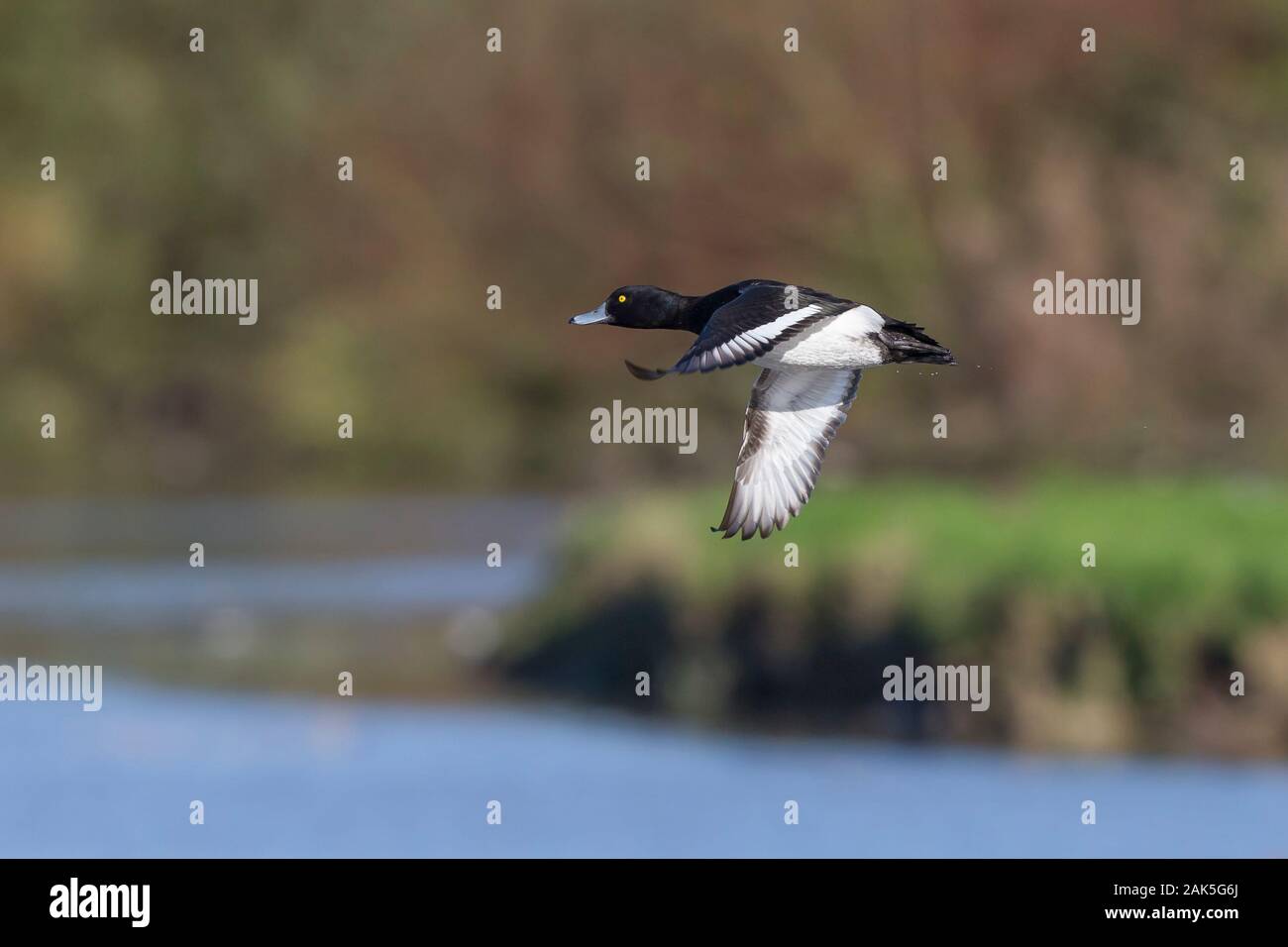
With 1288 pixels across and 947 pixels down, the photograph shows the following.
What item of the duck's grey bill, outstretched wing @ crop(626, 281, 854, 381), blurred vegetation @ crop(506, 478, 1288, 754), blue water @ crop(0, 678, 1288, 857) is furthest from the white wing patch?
blue water @ crop(0, 678, 1288, 857)

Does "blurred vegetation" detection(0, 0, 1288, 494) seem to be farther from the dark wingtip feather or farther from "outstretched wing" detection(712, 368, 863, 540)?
the dark wingtip feather

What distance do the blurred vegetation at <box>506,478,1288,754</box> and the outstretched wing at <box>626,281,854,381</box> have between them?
1174 centimetres

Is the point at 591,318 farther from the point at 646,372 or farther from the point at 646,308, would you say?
the point at 646,372

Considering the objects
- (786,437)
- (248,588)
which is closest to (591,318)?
(786,437)

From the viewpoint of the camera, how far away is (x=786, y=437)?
838 centimetres

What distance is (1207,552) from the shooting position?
19.0 meters

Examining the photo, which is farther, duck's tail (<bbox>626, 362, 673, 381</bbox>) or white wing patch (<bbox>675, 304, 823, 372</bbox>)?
white wing patch (<bbox>675, 304, 823, 372</bbox>)

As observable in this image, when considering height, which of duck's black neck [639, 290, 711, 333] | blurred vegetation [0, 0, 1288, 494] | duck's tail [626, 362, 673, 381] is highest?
blurred vegetation [0, 0, 1288, 494]

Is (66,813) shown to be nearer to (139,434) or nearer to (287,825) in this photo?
(287,825)

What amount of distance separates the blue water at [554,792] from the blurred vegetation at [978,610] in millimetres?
498

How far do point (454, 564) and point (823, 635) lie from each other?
14.3 metres

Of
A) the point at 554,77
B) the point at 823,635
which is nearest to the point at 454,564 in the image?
the point at 554,77

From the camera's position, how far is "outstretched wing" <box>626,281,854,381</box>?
6.36 metres
